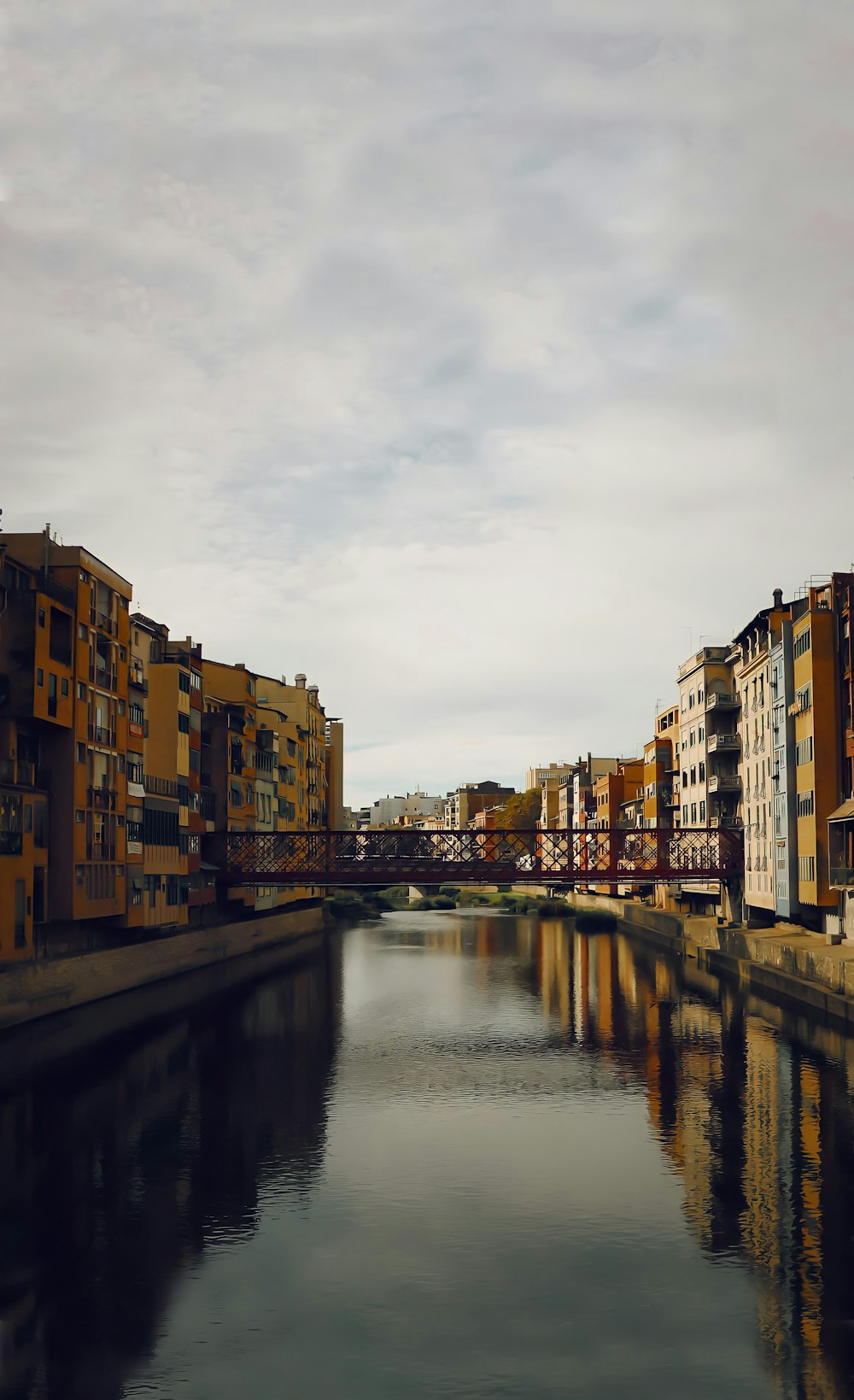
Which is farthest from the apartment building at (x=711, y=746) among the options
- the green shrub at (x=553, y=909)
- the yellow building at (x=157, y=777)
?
the green shrub at (x=553, y=909)

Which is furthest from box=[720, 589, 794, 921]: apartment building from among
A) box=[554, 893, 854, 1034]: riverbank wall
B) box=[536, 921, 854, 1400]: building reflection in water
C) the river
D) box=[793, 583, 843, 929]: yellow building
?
the river

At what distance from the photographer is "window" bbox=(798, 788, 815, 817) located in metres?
74.8

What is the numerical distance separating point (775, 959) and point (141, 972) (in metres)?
39.0

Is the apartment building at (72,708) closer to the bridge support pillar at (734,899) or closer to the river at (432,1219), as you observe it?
the river at (432,1219)

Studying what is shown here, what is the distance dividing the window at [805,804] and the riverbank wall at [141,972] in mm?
40224

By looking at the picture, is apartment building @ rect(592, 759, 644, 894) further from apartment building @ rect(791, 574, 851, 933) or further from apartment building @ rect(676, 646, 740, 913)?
apartment building @ rect(791, 574, 851, 933)

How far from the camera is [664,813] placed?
456 ft

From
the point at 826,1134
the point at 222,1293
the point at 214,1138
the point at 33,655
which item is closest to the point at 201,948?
the point at 33,655

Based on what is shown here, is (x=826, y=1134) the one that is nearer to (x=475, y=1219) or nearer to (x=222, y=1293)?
(x=475, y=1219)

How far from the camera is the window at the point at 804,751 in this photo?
75500mm

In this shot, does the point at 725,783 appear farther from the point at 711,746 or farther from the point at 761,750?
the point at 761,750

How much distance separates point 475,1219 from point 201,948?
61.9 metres

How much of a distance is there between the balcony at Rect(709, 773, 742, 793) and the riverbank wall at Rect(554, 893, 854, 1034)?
37.3ft

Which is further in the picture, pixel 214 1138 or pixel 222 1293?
pixel 214 1138
